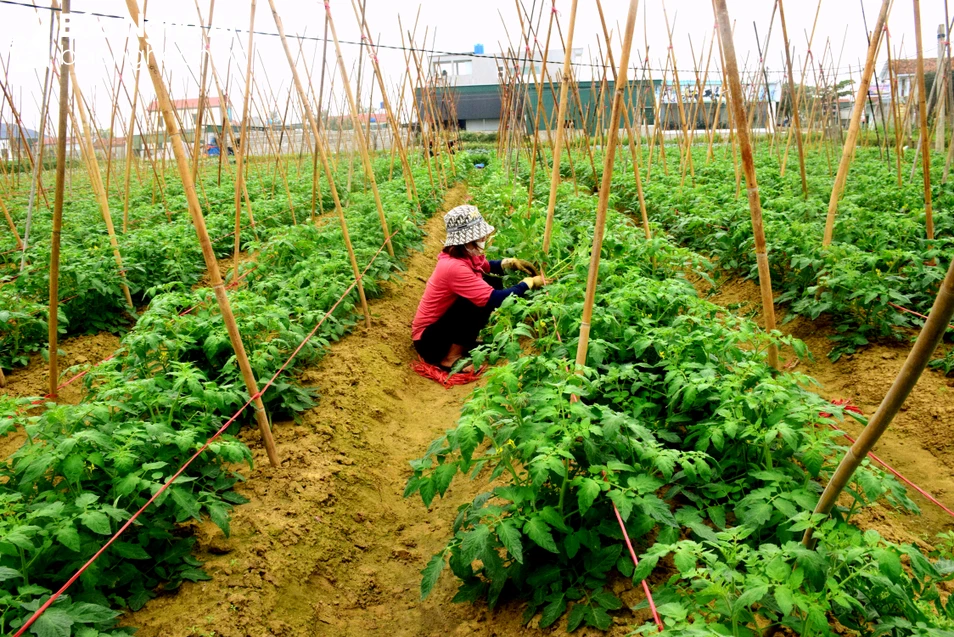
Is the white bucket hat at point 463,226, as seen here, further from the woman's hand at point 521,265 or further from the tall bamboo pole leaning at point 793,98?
the tall bamboo pole leaning at point 793,98

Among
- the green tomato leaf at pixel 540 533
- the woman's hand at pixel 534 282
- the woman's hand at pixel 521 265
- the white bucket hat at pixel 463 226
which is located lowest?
the green tomato leaf at pixel 540 533

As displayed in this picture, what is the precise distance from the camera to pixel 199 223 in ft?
9.48

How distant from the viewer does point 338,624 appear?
2.62m

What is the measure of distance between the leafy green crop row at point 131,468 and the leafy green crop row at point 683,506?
39.1 inches

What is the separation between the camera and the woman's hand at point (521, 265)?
5.35 m

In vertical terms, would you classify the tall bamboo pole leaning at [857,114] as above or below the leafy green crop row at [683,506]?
above

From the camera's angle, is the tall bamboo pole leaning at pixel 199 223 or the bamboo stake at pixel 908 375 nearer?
the bamboo stake at pixel 908 375

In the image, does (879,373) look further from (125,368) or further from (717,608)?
(125,368)

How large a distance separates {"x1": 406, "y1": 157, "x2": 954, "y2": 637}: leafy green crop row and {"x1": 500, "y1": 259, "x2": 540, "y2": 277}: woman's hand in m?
2.36

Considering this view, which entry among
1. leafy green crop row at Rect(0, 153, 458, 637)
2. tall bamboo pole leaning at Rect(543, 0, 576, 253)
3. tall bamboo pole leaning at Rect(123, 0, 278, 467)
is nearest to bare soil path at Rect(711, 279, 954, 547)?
tall bamboo pole leaning at Rect(543, 0, 576, 253)

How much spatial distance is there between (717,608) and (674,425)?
1270 millimetres

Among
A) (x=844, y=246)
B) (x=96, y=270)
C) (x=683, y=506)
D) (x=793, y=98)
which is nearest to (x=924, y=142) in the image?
(x=844, y=246)

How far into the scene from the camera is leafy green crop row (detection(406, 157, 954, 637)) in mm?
1625

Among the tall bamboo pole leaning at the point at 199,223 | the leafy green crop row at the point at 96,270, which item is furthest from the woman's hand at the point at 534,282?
the leafy green crop row at the point at 96,270
